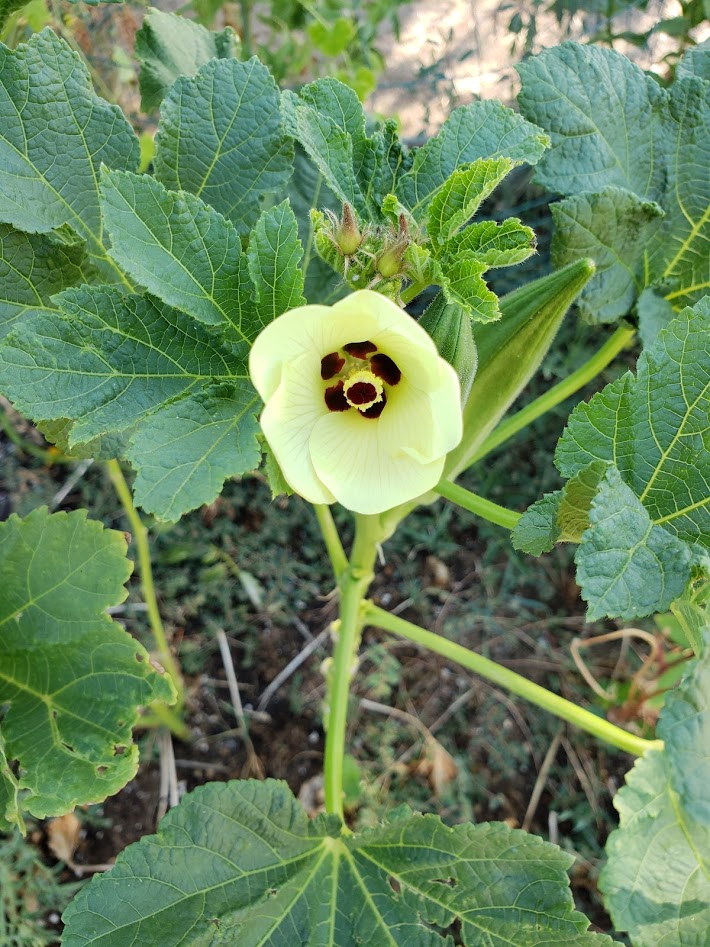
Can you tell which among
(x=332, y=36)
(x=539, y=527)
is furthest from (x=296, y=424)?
(x=332, y=36)

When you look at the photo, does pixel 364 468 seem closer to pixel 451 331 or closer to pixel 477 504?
pixel 451 331

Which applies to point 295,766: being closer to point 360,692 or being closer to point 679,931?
point 360,692

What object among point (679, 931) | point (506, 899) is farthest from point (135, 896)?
point (679, 931)

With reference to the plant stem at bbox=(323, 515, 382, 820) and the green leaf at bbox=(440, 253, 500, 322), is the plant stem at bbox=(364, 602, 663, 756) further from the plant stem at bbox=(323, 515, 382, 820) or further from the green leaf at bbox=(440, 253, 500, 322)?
the green leaf at bbox=(440, 253, 500, 322)

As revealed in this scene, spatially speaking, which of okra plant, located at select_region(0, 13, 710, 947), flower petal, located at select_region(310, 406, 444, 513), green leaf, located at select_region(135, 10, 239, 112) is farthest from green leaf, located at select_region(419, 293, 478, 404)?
green leaf, located at select_region(135, 10, 239, 112)

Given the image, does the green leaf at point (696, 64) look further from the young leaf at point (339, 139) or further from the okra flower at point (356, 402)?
the okra flower at point (356, 402)

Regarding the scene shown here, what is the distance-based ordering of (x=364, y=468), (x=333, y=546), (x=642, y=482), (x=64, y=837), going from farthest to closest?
(x=64, y=837) → (x=333, y=546) → (x=642, y=482) → (x=364, y=468)

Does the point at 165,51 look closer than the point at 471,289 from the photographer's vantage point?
No
